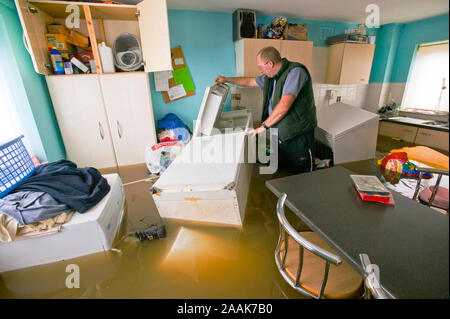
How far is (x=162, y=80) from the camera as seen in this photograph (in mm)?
2881

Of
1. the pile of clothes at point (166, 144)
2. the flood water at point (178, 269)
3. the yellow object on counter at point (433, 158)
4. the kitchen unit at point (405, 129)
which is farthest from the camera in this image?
the pile of clothes at point (166, 144)

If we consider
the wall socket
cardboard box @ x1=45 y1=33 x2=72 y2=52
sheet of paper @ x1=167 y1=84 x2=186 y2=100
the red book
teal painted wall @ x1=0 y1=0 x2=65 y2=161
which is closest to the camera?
the red book

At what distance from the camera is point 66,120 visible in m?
2.35

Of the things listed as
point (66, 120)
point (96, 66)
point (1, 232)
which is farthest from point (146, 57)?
point (1, 232)

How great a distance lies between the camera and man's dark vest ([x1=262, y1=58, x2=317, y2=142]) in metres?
1.86

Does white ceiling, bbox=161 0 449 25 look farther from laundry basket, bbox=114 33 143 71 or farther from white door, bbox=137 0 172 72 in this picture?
laundry basket, bbox=114 33 143 71

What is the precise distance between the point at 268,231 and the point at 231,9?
2782 mm

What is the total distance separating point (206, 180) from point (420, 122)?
3.63ft

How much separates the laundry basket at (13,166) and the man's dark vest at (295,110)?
2155 mm

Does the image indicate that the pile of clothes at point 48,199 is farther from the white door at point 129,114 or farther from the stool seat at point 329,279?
the stool seat at point 329,279

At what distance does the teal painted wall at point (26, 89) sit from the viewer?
1790 millimetres

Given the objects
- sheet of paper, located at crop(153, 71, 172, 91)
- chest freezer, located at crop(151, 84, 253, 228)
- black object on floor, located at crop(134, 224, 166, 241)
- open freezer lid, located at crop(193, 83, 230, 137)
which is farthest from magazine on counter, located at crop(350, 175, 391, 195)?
sheet of paper, located at crop(153, 71, 172, 91)

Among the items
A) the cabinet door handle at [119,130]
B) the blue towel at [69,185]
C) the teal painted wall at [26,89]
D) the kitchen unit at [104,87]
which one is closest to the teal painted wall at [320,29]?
the kitchen unit at [104,87]

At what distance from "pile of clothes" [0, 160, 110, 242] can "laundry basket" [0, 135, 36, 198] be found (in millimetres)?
42
